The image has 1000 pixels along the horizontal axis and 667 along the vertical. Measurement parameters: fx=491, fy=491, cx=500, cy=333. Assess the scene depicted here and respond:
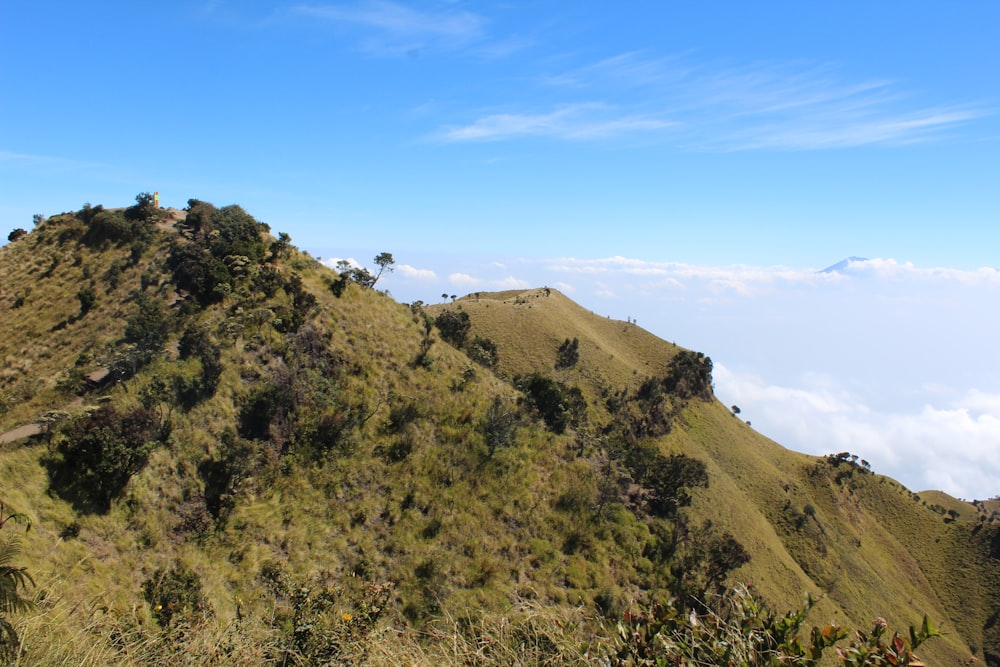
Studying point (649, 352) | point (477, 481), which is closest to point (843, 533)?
point (649, 352)

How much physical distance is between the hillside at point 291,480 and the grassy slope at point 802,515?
880 mm

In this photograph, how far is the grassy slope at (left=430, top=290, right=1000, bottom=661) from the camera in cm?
5753

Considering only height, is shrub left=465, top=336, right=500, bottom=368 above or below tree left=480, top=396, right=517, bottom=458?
above

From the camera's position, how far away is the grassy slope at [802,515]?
57531mm

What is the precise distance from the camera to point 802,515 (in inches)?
2721

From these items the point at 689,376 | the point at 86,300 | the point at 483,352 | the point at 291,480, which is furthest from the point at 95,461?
the point at 689,376

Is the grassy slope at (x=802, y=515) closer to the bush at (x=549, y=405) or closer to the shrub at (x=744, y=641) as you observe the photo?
the bush at (x=549, y=405)

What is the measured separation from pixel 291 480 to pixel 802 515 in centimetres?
6994

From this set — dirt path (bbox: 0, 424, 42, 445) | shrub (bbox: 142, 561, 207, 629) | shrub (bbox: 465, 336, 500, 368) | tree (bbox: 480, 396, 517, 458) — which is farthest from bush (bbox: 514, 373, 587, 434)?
dirt path (bbox: 0, 424, 42, 445)

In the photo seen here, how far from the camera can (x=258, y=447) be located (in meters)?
29.4

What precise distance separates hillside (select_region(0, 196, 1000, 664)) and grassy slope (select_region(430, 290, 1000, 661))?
0.88 meters

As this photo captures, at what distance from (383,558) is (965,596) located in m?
88.3

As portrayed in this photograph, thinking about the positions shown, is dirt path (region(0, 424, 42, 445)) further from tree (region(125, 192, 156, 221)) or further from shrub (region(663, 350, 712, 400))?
shrub (region(663, 350, 712, 400))

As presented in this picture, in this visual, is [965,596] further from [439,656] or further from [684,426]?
[439,656]
